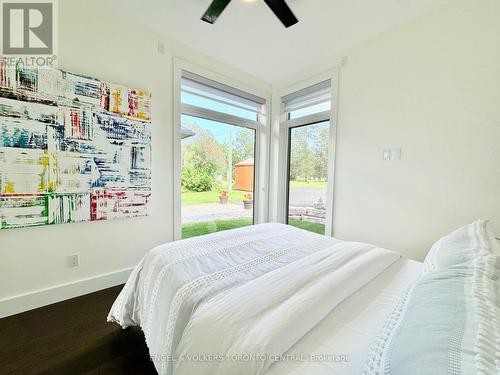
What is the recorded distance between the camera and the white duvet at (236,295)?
67 cm

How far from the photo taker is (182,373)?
70 centimetres

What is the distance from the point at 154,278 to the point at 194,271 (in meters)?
0.27

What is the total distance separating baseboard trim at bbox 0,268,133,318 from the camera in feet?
5.27

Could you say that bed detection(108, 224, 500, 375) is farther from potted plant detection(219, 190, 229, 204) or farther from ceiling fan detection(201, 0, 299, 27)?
ceiling fan detection(201, 0, 299, 27)

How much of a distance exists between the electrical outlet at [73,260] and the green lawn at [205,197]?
1109 mm

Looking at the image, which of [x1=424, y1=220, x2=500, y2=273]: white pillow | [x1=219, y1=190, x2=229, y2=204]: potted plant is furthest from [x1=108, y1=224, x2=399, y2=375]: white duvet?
[x1=219, y1=190, x2=229, y2=204]: potted plant

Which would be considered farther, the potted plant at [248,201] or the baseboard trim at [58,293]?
the potted plant at [248,201]

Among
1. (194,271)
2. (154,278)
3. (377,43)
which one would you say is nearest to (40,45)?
(154,278)

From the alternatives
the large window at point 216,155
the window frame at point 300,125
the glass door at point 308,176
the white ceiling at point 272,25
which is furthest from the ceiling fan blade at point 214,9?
the glass door at point 308,176

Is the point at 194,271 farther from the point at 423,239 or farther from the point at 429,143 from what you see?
the point at 429,143

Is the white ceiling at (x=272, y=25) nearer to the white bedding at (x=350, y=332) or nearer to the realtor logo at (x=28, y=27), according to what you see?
the realtor logo at (x=28, y=27)

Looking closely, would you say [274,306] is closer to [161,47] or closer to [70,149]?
[70,149]

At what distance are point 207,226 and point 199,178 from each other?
0.70 meters

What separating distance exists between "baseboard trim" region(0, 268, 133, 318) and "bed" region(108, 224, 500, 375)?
31.0 inches
